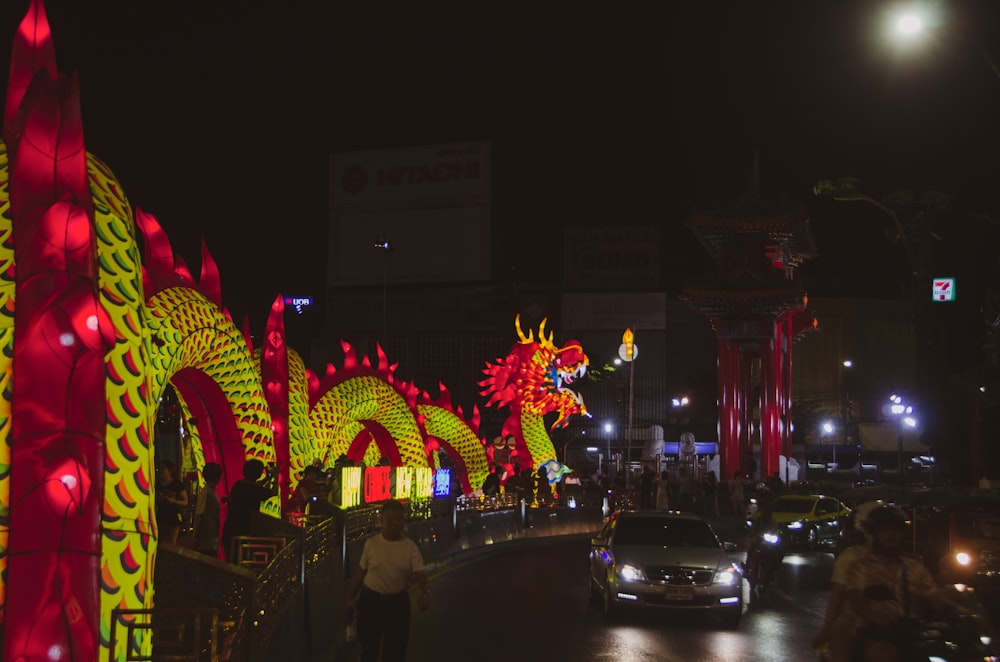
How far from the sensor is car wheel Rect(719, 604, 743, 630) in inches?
578

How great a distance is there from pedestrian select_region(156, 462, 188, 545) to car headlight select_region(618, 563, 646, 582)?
Answer: 511 cm

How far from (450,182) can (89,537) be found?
189ft

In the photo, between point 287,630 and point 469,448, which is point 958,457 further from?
point 287,630

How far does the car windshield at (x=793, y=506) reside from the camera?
95.1 ft

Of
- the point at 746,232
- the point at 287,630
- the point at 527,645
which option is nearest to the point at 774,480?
the point at 746,232

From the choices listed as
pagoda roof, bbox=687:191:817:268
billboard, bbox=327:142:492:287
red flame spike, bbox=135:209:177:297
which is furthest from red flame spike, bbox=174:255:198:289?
billboard, bbox=327:142:492:287

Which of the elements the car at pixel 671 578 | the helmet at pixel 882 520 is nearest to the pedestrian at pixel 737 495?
the car at pixel 671 578

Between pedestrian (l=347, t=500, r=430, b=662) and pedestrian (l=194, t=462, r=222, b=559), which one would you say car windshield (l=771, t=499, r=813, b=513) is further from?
pedestrian (l=347, t=500, r=430, b=662)

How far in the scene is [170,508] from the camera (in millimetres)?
12547

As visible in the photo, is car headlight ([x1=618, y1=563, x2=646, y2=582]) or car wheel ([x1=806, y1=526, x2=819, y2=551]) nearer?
car headlight ([x1=618, y1=563, x2=646, y2=582])

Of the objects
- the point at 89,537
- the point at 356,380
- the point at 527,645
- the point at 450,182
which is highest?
the point at 450,182

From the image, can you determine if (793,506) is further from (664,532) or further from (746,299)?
(746,299)

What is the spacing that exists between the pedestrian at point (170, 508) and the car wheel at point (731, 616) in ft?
20.8

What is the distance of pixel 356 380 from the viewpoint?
1118 inches
